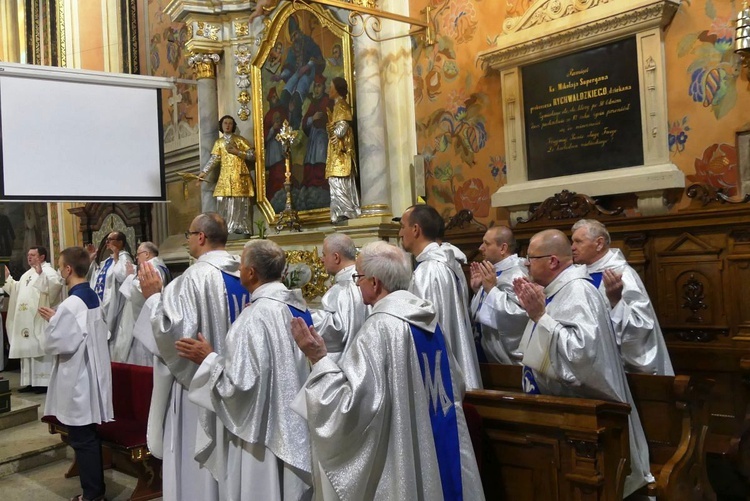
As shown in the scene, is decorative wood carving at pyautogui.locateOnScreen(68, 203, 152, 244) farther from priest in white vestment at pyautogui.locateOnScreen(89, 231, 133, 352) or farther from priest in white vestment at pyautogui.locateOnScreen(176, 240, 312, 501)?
priest in white vestment at pyautogui.locateOnScreen(176, 240, 312, 501)

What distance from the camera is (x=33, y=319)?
9.20 meters

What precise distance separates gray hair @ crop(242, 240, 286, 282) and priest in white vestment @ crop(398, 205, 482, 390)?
111 cm

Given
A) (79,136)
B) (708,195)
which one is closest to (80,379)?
(79,136)

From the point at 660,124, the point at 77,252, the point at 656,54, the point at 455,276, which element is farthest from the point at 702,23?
the point at 77,252

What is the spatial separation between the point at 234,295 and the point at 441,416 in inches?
67.0

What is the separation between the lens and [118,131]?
8.93 metres

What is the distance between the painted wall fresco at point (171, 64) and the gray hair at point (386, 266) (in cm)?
872

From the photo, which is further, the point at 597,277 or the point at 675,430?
the point at 597,277

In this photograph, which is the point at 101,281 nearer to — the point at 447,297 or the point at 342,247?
the point at 342,247

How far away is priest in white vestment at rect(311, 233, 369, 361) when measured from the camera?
4984 millimetres

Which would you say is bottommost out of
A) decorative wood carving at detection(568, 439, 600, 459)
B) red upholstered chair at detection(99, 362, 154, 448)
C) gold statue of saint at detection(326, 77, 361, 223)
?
red upholstered chair at detection(99, 362, 154, 448)

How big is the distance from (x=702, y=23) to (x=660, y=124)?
78cm

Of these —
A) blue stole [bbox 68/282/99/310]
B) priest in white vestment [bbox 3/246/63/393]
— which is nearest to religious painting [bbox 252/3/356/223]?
priest in white vestment [bbox 3/246/63/393]

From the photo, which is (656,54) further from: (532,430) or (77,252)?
(77,252)
